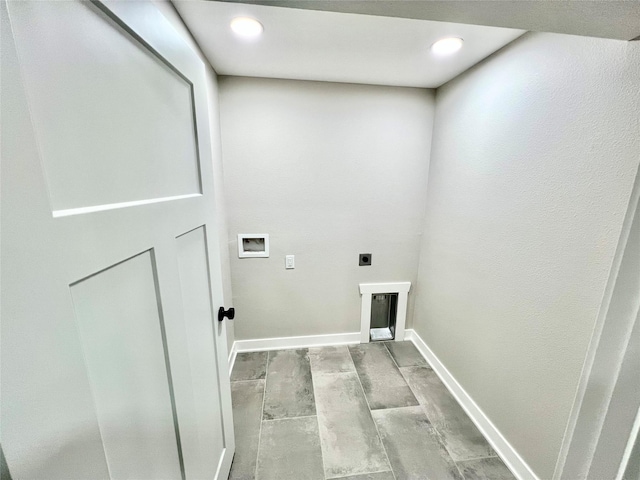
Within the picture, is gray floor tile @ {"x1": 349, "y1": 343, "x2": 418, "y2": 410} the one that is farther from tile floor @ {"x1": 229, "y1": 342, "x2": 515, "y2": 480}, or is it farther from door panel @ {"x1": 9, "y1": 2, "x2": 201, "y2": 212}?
door panel @ {"x1": 9, "y1": 2, "x2": 201, "y2": 212}

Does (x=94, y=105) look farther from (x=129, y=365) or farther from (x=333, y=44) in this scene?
(x=333, y=44)

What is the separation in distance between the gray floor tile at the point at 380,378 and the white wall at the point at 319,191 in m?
0.24

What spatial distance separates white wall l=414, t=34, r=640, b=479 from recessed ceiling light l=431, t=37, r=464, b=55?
0.79 feet

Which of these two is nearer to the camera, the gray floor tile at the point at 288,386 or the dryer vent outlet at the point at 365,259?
the gray floor tile at the point at 288,386

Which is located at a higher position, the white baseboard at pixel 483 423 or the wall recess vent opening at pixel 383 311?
the wall recess vent opening at pixel 383 311

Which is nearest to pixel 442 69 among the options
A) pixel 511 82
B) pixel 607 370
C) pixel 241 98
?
pixel 511 82

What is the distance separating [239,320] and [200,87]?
1.80m

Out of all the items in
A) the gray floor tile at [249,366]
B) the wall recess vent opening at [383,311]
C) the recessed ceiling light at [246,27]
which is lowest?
the gray floor tile at [249,366]

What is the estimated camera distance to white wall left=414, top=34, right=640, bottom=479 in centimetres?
88

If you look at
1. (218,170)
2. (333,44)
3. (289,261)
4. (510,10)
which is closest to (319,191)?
(289,261)

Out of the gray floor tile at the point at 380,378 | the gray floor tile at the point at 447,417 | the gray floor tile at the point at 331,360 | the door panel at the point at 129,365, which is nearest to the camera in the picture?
the door panel at the point at 129,365

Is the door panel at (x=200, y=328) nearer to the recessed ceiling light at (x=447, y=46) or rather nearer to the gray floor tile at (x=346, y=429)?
the gray floor tile at (x=346, y=429)

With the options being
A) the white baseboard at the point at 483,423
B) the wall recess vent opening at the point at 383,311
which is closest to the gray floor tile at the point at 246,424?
the wall recess vent opening at the point at 383,311

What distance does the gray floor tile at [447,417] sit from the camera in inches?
53.9
